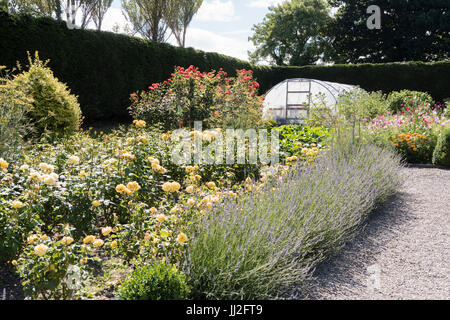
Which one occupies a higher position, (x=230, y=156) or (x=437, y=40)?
(x=437, y=40)

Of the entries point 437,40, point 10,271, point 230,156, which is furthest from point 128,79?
point 437,40

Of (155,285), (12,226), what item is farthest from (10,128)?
(155,285)

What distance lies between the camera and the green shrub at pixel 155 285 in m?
1.80

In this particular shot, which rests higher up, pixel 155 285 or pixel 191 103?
pixel 191 103

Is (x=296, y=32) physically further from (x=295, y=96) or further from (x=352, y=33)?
(x=295, y=96)

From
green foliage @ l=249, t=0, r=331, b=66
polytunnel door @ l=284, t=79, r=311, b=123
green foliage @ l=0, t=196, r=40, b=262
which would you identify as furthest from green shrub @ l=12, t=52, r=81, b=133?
green foliage @ l=249, t=0, r=331, b=66

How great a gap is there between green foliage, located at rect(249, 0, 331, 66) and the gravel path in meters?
25.7

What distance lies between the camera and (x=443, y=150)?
6.59 meters

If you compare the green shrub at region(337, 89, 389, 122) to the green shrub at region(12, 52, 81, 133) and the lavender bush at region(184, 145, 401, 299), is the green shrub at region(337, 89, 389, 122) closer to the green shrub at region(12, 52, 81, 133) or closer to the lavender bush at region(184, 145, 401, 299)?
the lavender bush at region(184, 145, 401, 299)

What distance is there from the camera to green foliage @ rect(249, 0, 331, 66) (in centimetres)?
2778

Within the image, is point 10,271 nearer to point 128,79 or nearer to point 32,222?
point 32,222

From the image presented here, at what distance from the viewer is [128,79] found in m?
11.5

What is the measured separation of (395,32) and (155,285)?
2539 centimetres
